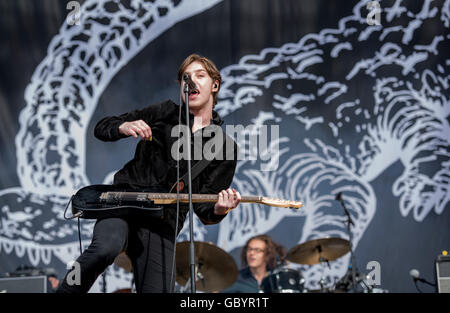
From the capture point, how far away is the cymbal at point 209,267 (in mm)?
5191

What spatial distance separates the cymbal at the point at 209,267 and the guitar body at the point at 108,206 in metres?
2.32

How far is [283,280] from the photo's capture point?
577cm

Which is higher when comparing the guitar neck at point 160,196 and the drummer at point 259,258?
the guitar neck at point 160,196

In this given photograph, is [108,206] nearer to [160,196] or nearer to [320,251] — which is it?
[160,196]

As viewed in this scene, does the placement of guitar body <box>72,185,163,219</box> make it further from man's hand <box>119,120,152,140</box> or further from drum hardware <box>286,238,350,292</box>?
drum hardware <box>286,238,350,292</box>

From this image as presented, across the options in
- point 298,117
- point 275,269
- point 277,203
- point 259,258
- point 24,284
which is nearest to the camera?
point 277,203

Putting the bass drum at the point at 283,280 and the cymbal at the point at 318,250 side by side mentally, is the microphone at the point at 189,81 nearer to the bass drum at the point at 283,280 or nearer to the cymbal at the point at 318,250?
the cymbal at the point at 318,250

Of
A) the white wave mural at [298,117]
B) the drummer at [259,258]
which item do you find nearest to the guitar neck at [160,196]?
the drummer at [259,258]

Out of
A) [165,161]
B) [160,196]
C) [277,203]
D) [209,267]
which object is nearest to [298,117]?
[209,267]

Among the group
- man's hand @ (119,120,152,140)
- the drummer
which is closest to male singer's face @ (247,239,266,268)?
the drummer

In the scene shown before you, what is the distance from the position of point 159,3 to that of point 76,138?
→ 211 cm

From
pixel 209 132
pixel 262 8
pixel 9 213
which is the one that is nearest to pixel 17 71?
pixel 9 213

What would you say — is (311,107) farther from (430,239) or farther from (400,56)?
(430,239)

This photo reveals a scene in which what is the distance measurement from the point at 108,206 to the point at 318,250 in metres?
3.51
